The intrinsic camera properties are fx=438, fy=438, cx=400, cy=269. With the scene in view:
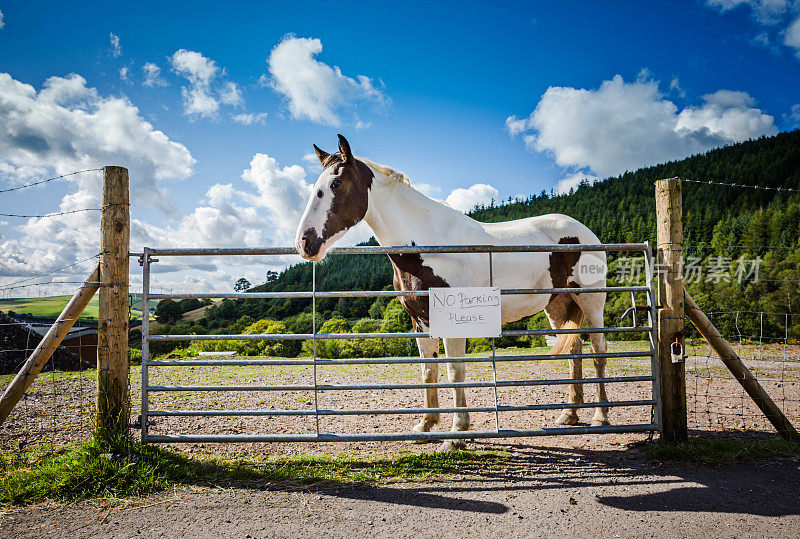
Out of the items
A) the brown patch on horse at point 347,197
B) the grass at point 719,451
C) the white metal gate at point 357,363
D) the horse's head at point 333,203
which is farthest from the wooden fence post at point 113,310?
the grass at point 719,451

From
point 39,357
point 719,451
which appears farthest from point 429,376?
point 39,357

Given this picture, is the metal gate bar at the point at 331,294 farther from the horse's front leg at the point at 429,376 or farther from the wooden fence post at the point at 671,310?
the horse's front leg at the point at 429,376

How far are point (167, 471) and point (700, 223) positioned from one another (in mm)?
69488

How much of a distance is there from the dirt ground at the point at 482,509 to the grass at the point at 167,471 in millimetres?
136

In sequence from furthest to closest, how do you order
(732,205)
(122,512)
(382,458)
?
(732,205)
(382,458)
(122,512)

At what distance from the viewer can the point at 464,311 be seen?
4000 millimetres

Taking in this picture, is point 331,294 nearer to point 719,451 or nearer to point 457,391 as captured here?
point 457,391

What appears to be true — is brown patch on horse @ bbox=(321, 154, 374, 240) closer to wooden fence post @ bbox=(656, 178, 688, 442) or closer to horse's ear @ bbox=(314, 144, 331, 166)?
horse's ear @ bbox=(314, 144, 331, 166)

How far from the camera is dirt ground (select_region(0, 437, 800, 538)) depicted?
2656 millimetres

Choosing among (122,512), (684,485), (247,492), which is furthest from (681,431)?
(122,512)

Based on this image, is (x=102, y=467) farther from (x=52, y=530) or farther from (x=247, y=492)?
(x=247, y=492)

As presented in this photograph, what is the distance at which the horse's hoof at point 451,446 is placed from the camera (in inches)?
156

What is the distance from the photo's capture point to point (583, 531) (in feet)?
8.67

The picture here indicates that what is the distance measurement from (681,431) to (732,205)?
253ft
